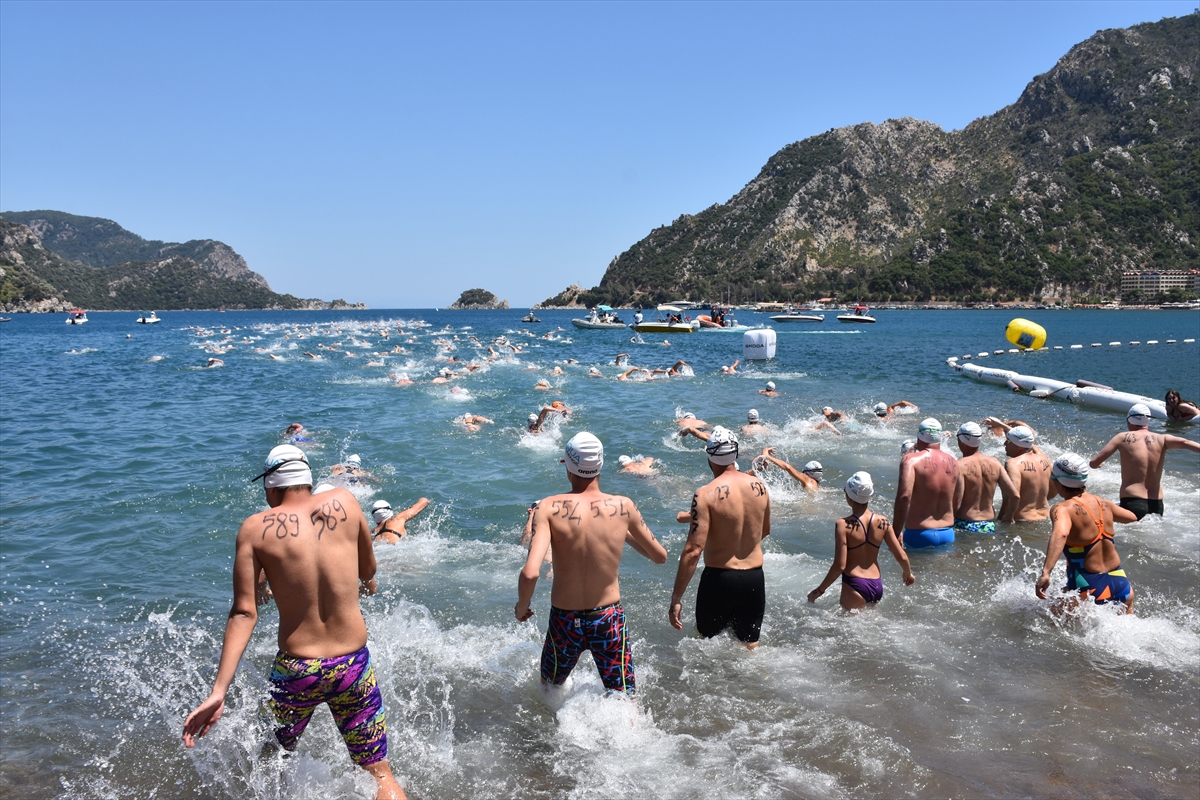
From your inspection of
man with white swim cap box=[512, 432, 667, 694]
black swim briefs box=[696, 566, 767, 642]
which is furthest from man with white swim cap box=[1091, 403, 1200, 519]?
man with white swim cap box=[512, 432, 667, 694]

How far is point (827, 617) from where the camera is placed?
6160 mm

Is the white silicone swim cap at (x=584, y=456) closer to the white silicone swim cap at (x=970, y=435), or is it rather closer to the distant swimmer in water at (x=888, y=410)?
the white silicone swim cap at (x=970, y=435)

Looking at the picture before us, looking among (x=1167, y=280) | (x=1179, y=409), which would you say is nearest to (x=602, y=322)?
(x=1179, y=409)

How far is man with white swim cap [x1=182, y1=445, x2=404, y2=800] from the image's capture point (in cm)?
312

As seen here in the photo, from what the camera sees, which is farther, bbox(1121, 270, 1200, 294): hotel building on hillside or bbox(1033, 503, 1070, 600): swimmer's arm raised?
bbox(1121, 270, 1200, 294): hotel building on hillside

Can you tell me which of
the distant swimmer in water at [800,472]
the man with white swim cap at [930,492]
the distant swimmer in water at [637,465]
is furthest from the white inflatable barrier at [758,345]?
the man with white swim cap at [930,492]

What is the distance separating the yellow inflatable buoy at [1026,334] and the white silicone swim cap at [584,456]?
1399 inches

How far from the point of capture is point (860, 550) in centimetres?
568

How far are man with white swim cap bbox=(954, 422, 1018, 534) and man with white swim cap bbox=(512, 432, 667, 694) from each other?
5.47 m

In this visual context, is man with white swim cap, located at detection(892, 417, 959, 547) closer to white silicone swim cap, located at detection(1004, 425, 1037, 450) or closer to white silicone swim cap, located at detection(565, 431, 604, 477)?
white silicone swim cap, located at detection(1004, 425, 1037, 450)

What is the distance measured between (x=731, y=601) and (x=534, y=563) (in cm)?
197

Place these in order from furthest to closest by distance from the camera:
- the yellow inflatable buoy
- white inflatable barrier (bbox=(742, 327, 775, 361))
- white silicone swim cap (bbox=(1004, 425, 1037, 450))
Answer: the yellow inflatable buoy, white inflatable barrier (bbox=(742, 327, 775, 361)), white silicone swim cap (bbox=(1004, 425, 1037, 450))

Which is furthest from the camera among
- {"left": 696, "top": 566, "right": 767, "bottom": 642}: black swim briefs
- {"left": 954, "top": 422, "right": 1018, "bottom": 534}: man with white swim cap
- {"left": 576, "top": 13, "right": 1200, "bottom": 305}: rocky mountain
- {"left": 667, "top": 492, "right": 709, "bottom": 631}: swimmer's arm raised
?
{"left": 576, "top": 13, "right": 1200, "bottom": 305}: rocky mountain

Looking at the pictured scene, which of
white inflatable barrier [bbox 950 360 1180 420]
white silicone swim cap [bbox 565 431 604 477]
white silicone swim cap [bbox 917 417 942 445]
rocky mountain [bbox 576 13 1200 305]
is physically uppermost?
rocky mountain [bbox 576 13 1200 305]
